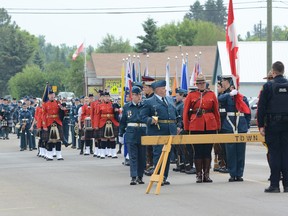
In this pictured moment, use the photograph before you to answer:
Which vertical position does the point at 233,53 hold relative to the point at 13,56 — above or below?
below

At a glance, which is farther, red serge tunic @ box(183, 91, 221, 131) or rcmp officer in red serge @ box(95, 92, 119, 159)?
rcmp officer in red serge @ box(95, 92, 119, 159)

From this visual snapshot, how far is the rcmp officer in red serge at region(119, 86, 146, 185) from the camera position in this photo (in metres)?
17.0

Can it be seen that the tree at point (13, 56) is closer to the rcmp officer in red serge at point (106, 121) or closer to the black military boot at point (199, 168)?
the rcmp officer in red serge at point (106, 121)

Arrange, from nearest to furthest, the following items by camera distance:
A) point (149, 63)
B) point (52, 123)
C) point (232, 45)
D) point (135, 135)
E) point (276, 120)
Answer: point (276, 120)
point (135, 135)
point (232, 45)
point (52, 123)
point (149, 63)

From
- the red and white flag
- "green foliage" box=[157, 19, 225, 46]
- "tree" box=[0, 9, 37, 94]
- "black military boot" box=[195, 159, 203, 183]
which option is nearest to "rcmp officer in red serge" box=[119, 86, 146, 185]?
"black military boot" box=[195, 159, 203, 183]

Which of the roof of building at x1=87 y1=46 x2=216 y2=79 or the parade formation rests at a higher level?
the roof of building at x1=87 y1=46 x2=216 y2=79

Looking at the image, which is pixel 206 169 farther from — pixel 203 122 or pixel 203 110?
pixel 203 110

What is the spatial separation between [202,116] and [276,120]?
89.4 inches

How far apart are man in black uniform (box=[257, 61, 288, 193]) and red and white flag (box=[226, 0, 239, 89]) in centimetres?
251

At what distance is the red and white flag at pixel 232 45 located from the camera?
1705 centimetres

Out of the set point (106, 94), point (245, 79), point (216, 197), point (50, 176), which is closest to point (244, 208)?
point (216, 197)

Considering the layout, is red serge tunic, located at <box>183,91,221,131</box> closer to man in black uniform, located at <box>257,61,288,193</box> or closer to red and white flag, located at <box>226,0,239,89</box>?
red and white flag, located at <box>226,0,239,89</box>

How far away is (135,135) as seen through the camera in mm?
17188

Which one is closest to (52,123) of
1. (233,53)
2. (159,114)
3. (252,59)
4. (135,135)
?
(135,135)
